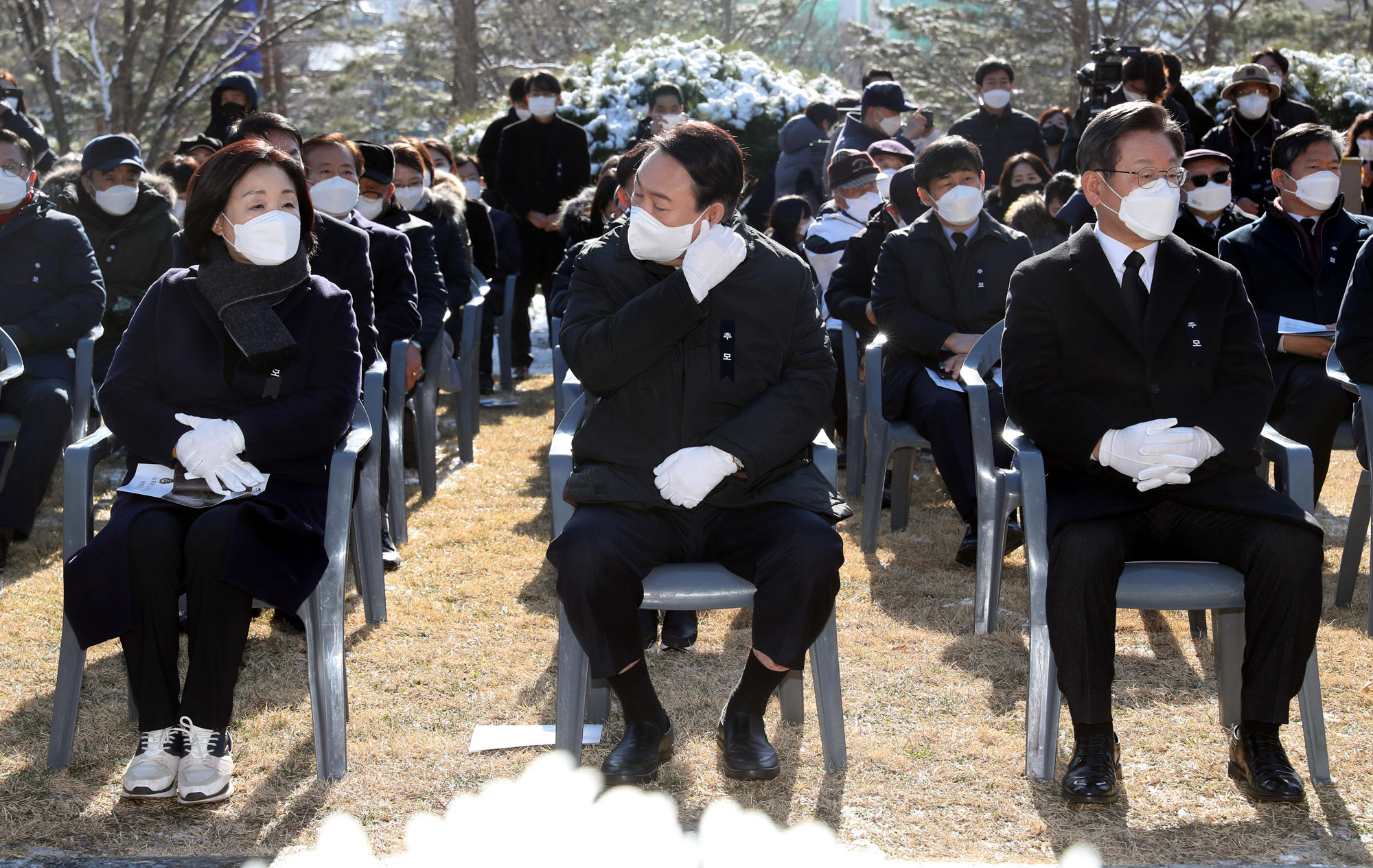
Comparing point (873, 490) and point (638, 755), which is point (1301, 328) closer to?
point (873, 490)

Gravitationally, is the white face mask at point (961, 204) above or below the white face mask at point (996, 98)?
above

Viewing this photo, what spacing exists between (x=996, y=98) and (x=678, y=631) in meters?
6.19

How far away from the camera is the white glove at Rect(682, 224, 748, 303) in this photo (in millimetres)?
3254

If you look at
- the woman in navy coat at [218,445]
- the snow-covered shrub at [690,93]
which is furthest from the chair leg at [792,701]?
the snow-covered shrub at [690,93]

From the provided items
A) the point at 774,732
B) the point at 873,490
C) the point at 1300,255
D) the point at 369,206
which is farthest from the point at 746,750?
the point at 369,206

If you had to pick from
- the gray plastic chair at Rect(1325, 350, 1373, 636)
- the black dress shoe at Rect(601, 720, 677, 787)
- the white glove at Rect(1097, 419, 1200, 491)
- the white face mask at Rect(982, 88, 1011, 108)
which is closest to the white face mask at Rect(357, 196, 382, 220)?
the black dress shoe at Rect(601, 720, 677, 787)

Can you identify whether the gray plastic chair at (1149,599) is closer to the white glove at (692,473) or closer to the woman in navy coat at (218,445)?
the white glove at (692,473)

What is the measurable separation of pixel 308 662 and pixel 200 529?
0.40 metres

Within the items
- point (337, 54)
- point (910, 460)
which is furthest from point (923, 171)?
point (337, 54)

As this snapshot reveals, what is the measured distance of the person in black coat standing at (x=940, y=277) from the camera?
5.35 meters

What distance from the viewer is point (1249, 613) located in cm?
314

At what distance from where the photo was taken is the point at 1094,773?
121 inches

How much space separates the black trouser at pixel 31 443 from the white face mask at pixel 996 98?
6.32 meters

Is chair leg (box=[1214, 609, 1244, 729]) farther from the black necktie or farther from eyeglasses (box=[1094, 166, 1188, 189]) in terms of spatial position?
eyeglasses (box=[1094, 166, 1188, 189])
